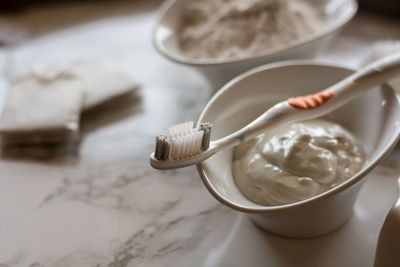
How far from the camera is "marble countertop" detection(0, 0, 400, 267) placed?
618 millimetres

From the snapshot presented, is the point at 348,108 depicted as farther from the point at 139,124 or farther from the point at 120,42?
the point at 120,42

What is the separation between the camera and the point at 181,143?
536mm

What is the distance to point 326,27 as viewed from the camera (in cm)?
82

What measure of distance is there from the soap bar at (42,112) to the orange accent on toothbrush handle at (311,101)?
0.41m

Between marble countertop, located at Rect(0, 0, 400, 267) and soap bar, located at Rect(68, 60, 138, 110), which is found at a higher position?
soap bar, located at Rect(68, 60, 138, 110)

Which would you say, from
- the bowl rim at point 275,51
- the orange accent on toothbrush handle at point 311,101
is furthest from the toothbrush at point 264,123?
the bowl rim at point 275,51

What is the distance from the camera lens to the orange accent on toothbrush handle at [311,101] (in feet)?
1.99

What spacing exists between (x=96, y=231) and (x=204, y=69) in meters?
0.33

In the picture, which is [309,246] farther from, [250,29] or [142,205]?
[250,29]

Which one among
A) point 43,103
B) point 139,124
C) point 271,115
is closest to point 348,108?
point 271,115

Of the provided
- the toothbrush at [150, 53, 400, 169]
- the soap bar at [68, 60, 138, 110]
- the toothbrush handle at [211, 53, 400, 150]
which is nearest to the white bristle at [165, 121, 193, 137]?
the toothbrush at [150, 53, 400, 169]

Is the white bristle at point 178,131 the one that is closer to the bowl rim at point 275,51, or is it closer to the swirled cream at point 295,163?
the swirled cream at point 295,163

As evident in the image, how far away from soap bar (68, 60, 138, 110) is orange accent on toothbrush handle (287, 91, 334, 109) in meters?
0.39

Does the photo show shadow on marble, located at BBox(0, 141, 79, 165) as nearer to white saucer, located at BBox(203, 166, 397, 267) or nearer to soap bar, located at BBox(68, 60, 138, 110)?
soap bar, located at BBox(68, 60, 138, 110)
